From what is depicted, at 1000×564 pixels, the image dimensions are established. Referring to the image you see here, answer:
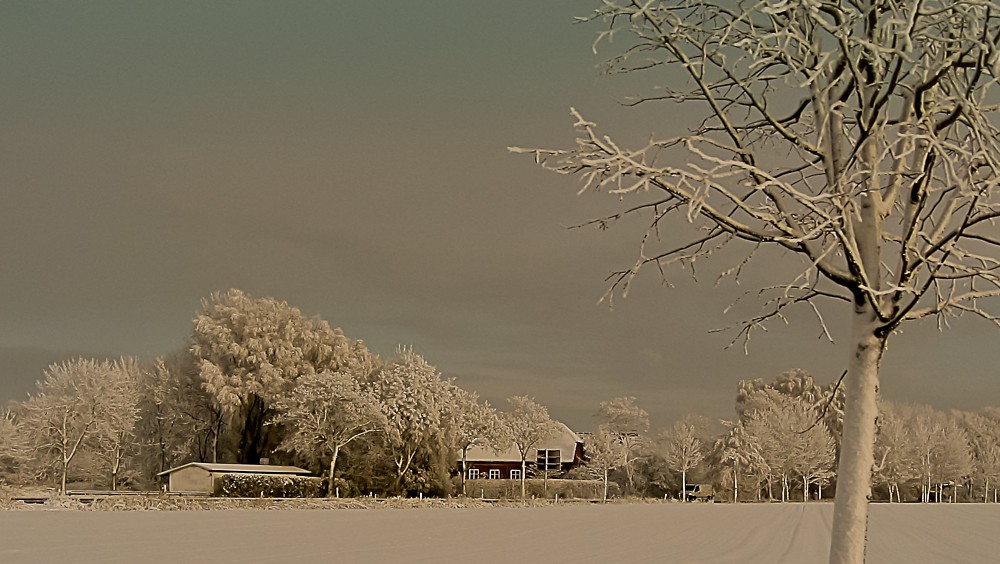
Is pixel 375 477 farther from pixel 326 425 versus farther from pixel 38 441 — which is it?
pixel 38 441

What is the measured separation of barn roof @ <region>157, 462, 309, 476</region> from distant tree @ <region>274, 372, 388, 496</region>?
1171 mm

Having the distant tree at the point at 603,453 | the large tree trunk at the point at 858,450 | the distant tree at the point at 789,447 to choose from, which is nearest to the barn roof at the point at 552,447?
the distant tree at the point at 603,453

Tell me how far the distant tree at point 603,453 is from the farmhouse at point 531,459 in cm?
334

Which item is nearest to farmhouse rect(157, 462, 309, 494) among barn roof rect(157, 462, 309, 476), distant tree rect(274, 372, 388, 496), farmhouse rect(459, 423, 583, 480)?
barn roof rect(157, 462, 309, 476)

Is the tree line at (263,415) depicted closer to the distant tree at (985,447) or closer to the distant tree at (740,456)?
the distant tree at (740,456)

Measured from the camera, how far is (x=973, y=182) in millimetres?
6699

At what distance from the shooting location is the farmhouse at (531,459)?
96875 millimetres

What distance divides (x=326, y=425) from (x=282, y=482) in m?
4.82

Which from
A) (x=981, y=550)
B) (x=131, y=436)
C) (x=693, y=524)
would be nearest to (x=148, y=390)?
(x=131, y=436)

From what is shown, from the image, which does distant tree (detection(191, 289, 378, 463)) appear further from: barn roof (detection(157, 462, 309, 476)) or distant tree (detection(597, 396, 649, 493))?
distant tree (detection(597, 396, 649, 493))

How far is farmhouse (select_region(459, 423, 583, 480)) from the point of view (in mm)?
96875

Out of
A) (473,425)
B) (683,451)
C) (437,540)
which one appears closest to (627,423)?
(683,451)

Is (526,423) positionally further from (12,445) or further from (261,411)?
(12,445)

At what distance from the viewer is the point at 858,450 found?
22.6 feet
